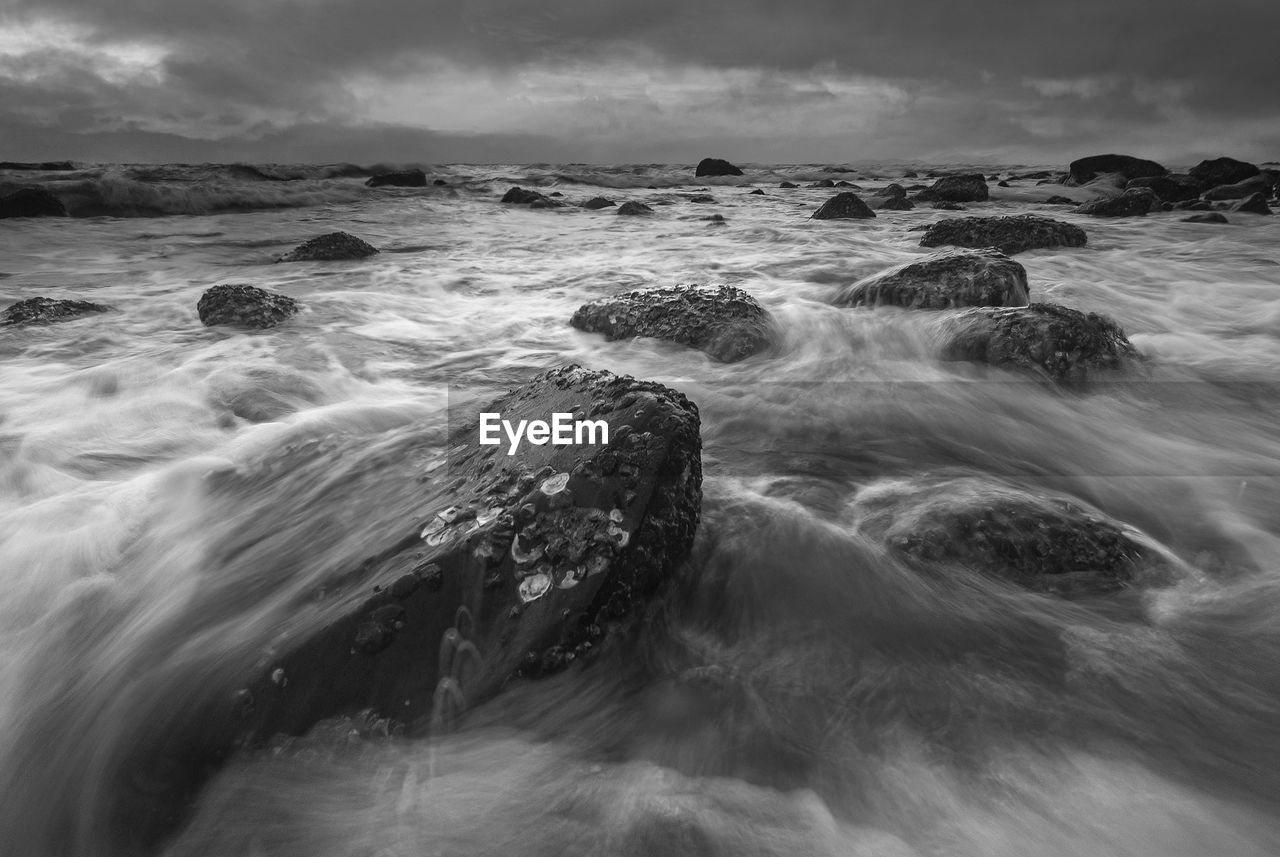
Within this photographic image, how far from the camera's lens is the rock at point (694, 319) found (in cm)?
545

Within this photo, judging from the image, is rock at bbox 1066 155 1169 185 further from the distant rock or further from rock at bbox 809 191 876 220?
the distant rock

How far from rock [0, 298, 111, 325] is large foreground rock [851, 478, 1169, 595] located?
7.77 m

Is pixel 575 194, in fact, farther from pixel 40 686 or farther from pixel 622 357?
pixel 40 686

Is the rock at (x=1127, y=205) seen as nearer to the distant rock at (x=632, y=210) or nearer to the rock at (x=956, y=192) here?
the rock at (x=956, y=192)

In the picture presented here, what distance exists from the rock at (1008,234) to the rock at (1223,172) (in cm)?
2083

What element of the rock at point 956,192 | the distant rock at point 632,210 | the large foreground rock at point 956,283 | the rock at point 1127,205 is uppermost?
the rock at point 956,192

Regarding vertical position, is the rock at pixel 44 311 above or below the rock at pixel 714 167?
below

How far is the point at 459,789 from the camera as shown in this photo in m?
1.76

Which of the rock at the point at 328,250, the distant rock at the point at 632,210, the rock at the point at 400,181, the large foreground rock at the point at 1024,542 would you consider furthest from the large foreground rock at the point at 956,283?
the rock at the point at 400,181

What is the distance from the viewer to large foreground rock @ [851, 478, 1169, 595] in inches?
98.8

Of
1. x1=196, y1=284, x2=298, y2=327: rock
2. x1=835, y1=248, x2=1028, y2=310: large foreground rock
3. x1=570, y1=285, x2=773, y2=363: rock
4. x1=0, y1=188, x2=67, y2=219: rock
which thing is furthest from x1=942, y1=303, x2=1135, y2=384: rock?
x1=0, y1=188, x2=67, y2=219: rock

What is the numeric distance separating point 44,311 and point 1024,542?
27.9ft

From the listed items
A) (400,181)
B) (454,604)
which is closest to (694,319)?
(454,604)

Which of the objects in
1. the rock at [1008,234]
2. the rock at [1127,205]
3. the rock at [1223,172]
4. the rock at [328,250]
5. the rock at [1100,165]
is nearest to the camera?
the rock at [1008,234]
